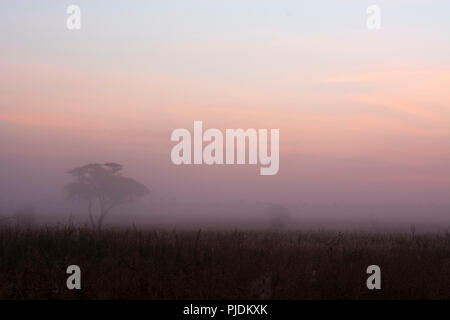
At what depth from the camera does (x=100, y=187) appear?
269ft

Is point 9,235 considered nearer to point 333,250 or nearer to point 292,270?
point 292,270

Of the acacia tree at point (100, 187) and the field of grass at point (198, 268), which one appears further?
the acacia tree at point (100, 187)

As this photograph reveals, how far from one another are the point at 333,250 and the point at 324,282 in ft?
12.6

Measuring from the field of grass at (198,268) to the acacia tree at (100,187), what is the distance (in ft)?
214

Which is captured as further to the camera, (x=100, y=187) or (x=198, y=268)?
(x=100, y=187)

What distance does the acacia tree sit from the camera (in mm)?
80312

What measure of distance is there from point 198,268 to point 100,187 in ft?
234

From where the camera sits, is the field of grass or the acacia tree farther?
the acacia tree

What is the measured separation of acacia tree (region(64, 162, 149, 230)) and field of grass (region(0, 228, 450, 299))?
65335mm

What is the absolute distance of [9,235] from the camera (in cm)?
1503

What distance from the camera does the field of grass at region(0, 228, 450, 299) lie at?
1137 cm

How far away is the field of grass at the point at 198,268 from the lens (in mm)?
11367

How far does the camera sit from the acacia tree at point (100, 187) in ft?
263
